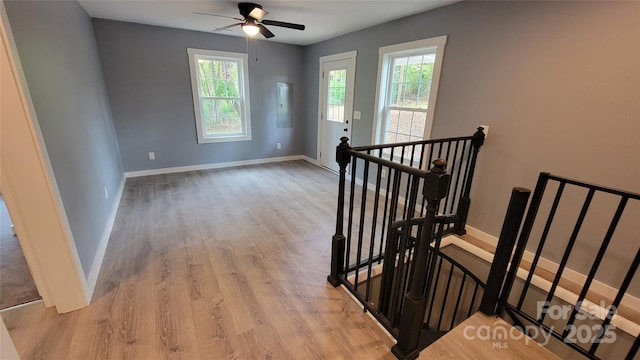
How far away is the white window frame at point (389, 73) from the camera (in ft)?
9.61

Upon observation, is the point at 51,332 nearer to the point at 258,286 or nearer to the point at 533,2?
the point at 258,286

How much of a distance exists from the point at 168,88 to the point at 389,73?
11.5ft

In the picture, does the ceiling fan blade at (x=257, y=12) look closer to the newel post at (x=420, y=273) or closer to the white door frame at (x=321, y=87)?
the white door frame at (x=321, y=87)

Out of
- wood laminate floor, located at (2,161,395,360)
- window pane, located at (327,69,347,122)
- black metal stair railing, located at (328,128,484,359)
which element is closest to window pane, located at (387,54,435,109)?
black metal stair railing, located at (328,128,484,359)

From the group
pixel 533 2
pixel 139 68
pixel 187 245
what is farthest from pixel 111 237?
pixel 533 2

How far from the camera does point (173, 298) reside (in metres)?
1.91

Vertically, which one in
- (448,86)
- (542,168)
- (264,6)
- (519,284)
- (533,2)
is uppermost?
(264,6)

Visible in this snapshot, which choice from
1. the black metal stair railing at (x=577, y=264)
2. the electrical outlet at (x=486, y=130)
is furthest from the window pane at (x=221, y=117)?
the black metal stair railing at (x=577, y=264)

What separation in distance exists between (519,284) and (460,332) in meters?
1.29

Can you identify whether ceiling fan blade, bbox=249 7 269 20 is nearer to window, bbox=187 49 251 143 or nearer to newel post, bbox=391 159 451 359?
window, bbox=187 49 251 143

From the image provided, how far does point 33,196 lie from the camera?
1531 mm

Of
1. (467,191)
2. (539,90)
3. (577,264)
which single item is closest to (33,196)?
(467,191)

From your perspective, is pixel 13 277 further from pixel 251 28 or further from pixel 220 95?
pixel 220 95

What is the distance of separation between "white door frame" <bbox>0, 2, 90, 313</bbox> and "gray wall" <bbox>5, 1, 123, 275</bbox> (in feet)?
0.45
